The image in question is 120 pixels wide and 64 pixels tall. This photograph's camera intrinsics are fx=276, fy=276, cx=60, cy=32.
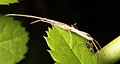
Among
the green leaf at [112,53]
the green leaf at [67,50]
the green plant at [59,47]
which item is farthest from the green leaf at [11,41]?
the green leaf at [112,53]

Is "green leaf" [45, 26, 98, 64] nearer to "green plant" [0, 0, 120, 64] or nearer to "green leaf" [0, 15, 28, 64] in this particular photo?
"green plant" [0, 0, 120, 64]

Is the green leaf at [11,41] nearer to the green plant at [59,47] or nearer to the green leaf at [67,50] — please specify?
the green plant at [59,47]

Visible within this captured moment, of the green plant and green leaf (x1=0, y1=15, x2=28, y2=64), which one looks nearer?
the green plant

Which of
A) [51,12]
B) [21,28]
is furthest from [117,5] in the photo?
[21,28]

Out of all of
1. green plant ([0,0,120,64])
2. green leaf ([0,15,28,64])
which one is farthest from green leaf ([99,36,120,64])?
green leaf ([0,15,28,64])

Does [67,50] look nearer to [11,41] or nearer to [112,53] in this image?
[112,53]

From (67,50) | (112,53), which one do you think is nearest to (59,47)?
(67,50)
